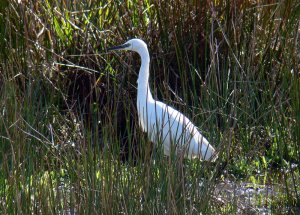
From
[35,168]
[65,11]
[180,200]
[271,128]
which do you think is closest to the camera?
[180,200]

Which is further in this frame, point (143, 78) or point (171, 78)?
point (171, 78)

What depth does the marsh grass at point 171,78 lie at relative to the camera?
3.59 meters

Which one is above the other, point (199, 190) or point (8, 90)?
point (8, 90)

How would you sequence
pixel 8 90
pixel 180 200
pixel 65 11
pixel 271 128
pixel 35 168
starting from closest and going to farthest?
pixel 180 200 → pixel 35 168 → pixel 8 90 → pixel 271 128 → pixel 65 11

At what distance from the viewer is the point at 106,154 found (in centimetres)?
295

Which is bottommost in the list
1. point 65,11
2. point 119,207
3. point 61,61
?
point 119,207

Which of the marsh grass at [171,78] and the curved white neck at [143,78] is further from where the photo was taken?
the curved white neck at [143,78]

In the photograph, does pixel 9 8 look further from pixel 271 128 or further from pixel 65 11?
pixel 271 128

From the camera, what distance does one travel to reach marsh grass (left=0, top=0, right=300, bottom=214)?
11.8 ft

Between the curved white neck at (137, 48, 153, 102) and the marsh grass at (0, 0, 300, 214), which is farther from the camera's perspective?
the curved white neck at (137, 48, 153, 102)

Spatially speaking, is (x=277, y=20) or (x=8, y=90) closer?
(x=8, y=90)

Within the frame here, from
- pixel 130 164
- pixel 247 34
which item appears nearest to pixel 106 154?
Answer: pixel 130 164

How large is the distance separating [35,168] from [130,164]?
47cm

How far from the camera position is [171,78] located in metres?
5.44
